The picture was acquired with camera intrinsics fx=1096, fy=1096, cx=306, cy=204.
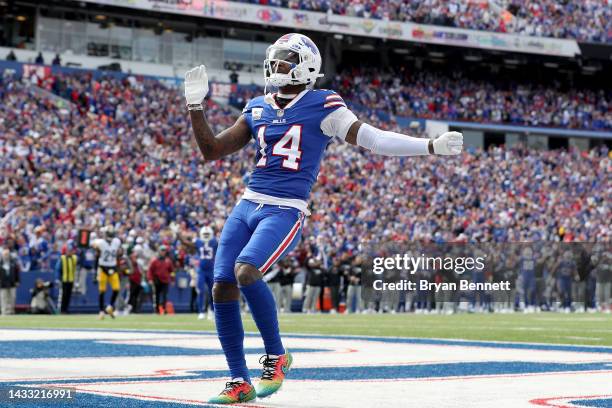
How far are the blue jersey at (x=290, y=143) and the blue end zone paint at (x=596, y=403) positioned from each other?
72.1 inches

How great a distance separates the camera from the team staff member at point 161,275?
943 inches

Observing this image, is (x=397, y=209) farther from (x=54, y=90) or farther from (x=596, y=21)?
(x=596, y=21)

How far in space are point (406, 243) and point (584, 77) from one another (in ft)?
110

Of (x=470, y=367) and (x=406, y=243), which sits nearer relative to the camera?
(x=470, y=367)

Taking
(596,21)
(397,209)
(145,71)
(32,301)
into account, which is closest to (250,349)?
(32,301)

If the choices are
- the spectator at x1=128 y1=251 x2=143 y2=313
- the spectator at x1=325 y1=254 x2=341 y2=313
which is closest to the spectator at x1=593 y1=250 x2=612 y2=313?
the spectator at x1=325 y1=254 x2=341 y2=313

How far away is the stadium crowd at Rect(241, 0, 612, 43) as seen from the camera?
4800 cm

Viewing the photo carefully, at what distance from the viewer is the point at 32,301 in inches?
912

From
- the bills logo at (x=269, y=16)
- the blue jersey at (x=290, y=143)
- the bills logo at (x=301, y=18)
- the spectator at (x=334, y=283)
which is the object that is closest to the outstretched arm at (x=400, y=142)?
the blue jersey at (x=290, y=143)

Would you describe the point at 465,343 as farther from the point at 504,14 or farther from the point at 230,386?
the point at 504,14

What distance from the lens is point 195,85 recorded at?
6000mm

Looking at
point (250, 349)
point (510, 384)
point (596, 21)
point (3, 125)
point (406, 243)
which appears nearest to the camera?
point (510, 384)

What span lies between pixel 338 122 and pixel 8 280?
17809 mm

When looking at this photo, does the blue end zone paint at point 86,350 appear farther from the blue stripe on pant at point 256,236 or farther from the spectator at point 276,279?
the spectator at point 276,279
